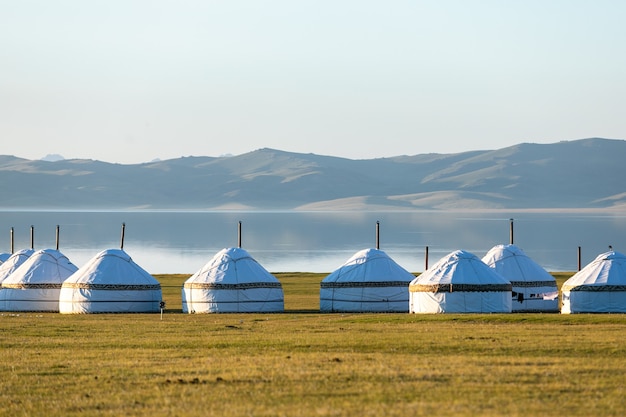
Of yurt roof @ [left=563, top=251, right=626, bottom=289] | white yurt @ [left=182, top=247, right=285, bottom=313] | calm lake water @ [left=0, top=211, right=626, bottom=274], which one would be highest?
calm lake water @ [left=0, top=211, right=626, bottom=274]

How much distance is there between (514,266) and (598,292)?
591 centimetres

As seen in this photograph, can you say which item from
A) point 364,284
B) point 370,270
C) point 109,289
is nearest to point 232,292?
point 109,289

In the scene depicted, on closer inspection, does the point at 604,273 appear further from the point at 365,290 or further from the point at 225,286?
the point at 225,286

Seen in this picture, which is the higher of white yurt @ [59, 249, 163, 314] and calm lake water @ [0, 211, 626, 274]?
calm lake water @ [0, 211, 626, 274]

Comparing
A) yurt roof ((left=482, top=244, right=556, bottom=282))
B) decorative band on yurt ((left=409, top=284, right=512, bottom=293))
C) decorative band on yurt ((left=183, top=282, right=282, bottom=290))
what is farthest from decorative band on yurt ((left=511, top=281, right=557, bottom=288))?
decorative band on yurt ((left=183, top=282, right=282, bottom=290))

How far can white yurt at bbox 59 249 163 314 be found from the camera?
42.0m

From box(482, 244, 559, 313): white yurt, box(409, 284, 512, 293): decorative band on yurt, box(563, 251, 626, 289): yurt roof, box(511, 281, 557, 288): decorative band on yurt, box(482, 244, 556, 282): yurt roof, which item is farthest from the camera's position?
box(482, 244, 556, 282): yurt roof

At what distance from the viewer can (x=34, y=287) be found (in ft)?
147

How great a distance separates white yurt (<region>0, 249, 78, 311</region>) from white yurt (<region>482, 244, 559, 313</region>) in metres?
16.6

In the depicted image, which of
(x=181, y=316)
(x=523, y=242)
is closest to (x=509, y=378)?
(x=181, y=316)

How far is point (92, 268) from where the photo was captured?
42.5 m

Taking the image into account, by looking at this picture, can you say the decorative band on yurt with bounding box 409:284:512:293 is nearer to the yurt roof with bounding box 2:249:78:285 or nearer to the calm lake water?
the yurt roof with bounding box 2:249:78:285

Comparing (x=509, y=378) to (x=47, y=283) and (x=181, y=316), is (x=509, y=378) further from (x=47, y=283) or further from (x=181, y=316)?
(x=47, y=283)

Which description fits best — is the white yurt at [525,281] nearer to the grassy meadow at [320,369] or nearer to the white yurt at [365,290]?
the white yurt at [365,290]
